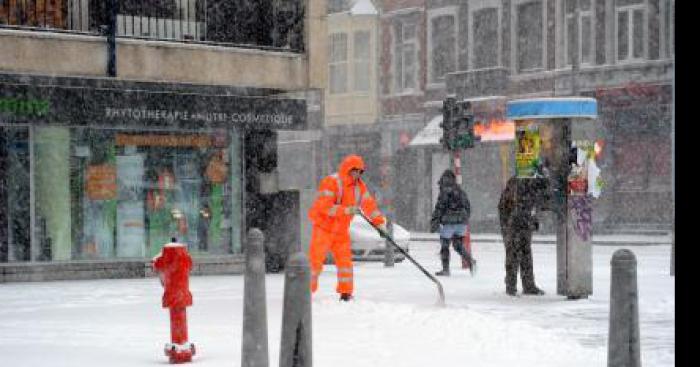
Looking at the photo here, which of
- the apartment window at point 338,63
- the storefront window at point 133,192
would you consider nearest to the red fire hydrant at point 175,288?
the storefront window at point 133,192

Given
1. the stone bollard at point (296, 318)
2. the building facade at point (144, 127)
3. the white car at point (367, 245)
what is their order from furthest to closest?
the white car at point (367, 245)
the building facade at point (144, 127)
the stone bollard at point (296, 318)

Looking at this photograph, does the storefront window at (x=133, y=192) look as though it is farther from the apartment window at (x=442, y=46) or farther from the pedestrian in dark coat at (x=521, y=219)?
the apartment window at (x=442, y=46)

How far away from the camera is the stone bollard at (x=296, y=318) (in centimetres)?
670

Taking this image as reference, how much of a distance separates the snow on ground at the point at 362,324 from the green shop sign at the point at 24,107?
261cm

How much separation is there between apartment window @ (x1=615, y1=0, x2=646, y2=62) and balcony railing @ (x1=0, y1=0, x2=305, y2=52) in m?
16.8

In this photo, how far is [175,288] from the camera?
860 centimetres

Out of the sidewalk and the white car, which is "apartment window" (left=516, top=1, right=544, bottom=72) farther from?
the white car

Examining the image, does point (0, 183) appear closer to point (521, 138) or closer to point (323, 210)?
point (323, 210)

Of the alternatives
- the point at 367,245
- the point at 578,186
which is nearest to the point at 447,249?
the point at 367,245

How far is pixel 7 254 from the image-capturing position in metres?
17.4

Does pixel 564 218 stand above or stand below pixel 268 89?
below
